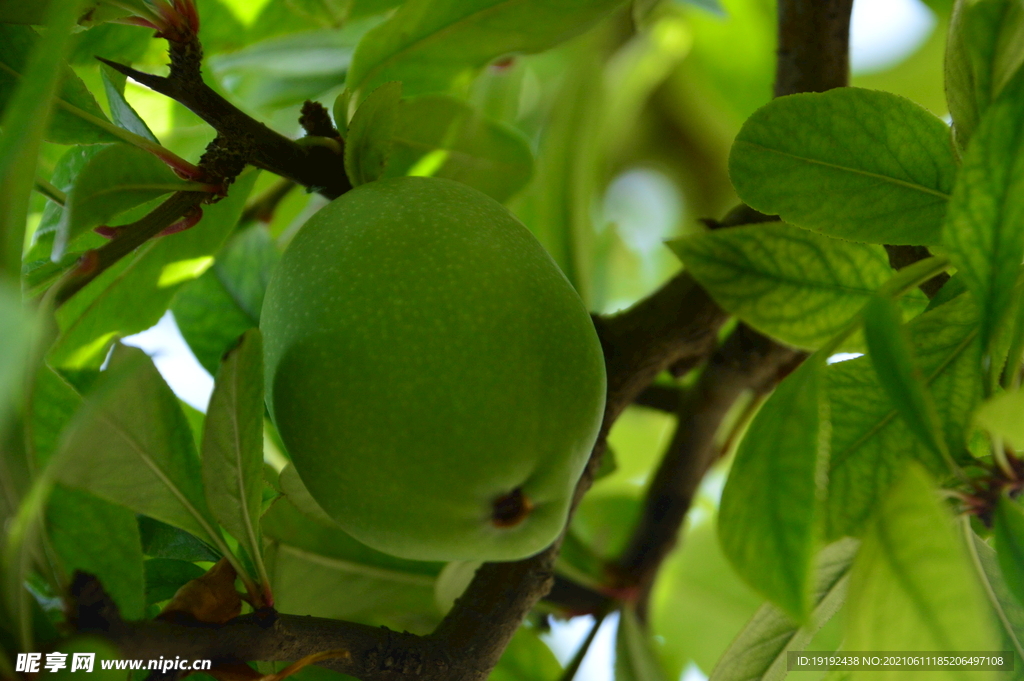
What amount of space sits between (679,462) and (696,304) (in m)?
0.24

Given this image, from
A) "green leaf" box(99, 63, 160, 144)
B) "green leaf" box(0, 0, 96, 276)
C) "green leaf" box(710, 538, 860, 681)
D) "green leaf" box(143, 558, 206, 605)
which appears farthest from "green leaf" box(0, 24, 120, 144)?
"green leaf" box(710, 538, 860, 681)

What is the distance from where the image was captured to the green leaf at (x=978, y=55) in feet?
1.22

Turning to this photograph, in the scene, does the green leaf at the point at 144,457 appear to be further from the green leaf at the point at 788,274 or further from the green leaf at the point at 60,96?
the green leaf at the point at 788,274

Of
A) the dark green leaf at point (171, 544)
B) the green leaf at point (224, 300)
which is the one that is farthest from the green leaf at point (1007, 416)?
the green leaf at point (224, 300)

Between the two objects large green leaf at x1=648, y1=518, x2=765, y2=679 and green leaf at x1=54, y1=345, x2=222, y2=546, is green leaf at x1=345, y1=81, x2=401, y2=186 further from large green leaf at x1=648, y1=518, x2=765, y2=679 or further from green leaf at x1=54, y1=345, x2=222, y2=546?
large green leaf at x1=648, y1=518, x2=765, y2=679

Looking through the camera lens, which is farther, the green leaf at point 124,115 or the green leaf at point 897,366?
the green leaf at point 124,115

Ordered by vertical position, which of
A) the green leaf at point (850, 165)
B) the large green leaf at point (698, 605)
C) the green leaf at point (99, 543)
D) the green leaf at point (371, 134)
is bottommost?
the large green leaf at point (698, 605)

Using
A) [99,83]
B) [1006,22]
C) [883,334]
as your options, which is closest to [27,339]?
[883,334]

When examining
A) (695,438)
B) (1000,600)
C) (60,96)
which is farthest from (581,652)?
(60,96)

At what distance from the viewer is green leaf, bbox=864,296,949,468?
32 centimetres

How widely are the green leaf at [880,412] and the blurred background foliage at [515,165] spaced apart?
10.1 inches

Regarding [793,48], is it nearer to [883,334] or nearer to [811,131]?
[811,131]

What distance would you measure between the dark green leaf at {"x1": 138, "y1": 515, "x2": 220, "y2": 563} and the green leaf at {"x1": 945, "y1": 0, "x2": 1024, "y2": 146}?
45 centimetres

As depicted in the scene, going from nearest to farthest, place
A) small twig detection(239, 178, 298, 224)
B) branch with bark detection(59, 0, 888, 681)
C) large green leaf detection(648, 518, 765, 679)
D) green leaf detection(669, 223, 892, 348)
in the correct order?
branch with bark detection(59, 0, 888, 681)
green leaf detection(669, 223, 892, 348)
small twig detection(239, 178, 298, 224)
large green leaf detection(648, 518, 765, 679)
